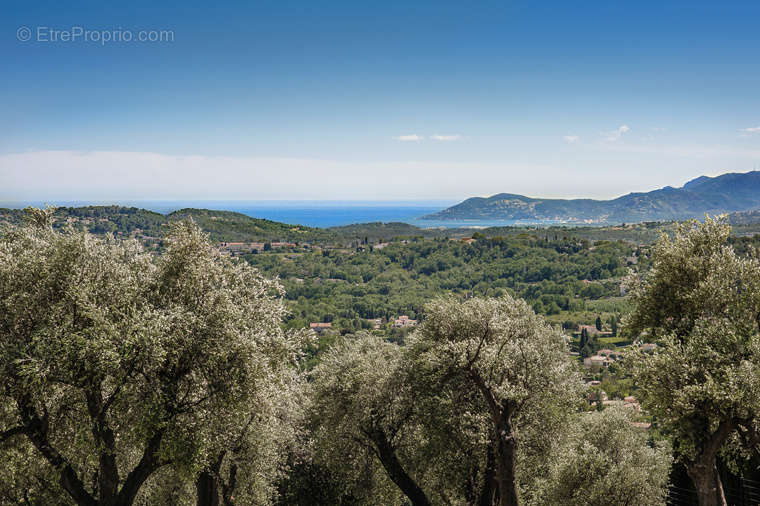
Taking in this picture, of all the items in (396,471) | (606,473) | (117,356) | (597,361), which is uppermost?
(117,356)

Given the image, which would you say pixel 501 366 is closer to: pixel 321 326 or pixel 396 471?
pixel 396 471

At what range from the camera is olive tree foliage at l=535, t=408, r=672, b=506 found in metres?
16.4

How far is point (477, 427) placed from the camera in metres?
13.5

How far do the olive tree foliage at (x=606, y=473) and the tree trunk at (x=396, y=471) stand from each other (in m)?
4.46

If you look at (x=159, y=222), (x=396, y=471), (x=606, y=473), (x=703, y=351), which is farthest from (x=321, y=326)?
(x=703, y=351)

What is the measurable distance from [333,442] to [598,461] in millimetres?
9652

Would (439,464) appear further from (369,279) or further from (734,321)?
(369,279)

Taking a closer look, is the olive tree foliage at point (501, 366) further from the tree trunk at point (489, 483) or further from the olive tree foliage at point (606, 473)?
the olive tree foliage at point (606, 473)

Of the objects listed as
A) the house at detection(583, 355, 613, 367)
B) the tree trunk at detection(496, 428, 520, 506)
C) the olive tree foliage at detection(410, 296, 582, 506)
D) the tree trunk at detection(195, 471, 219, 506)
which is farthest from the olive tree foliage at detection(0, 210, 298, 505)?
the house at detection(583, 355, 613, 367)

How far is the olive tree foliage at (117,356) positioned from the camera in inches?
339

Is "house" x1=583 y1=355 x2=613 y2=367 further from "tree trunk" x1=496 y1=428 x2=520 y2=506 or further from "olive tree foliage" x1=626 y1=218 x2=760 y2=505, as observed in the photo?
"tree trunk" x1=496 y1=428 x2=520 y2=506

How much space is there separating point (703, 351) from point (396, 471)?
31.4 feet

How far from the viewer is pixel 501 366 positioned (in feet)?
43.3

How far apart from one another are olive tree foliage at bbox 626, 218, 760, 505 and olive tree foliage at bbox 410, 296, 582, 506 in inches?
108
